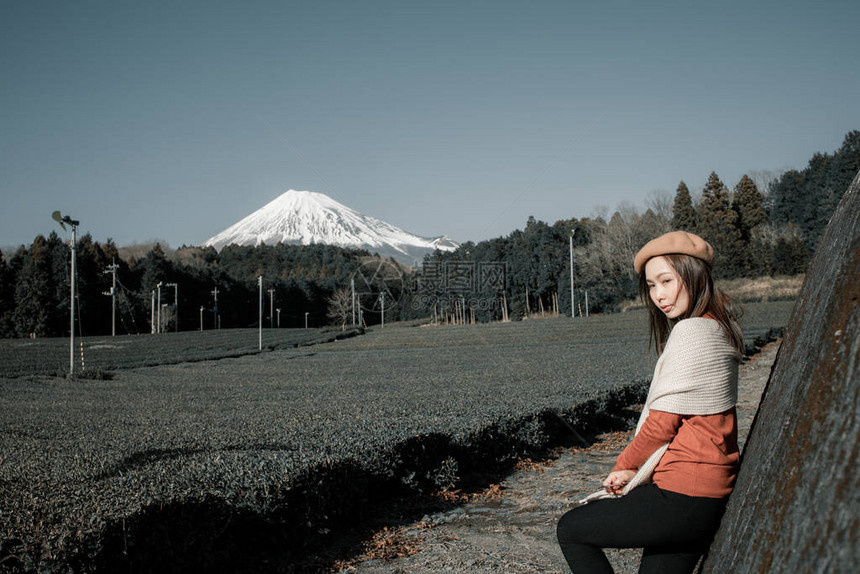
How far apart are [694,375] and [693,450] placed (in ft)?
0.71

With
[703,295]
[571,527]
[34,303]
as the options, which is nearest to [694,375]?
[703,295]

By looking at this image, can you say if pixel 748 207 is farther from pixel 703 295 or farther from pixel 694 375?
pixel 694 375

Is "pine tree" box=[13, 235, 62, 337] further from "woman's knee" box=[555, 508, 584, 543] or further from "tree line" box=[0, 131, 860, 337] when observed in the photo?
"woman's knee" box=[555, 508, 584, 543]

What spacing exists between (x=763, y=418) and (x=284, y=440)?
18.7 feet

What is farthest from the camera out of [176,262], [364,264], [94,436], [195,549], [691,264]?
[364,264]

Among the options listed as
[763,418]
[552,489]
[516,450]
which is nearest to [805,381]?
[763,418]

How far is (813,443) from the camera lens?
3.34ft

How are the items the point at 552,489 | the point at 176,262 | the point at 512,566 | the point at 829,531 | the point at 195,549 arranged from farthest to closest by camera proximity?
the point at 176,262 < the point at 552,489 < the point at 512,566 < the point at 195,549 < the point at 829,531

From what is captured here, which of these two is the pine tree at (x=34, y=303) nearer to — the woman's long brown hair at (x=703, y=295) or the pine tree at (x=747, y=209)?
the pine tree at (x=747, y=209)

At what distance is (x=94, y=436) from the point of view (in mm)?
7211

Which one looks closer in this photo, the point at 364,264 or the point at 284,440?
the point at 284,440

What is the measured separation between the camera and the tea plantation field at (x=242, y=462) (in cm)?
355

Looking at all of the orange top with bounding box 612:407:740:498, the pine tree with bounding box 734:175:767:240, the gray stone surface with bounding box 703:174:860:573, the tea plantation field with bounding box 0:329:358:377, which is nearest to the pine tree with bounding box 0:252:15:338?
the tea plantation field with bounding box 0:329:358:377

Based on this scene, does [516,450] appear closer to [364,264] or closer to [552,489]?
[552,489]
